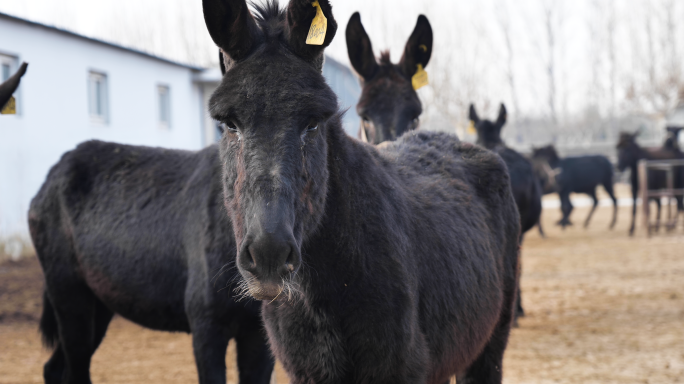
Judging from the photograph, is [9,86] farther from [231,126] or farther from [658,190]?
[658,190]

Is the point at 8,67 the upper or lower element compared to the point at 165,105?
upper

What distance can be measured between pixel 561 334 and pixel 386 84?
4268 millimetres

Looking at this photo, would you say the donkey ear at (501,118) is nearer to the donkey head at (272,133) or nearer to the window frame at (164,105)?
the donkey head at (272,133)

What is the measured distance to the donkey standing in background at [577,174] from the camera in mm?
20891

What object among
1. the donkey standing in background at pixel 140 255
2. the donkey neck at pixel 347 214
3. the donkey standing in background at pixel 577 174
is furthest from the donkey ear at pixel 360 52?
the donkey standing in background at pixel 577 174

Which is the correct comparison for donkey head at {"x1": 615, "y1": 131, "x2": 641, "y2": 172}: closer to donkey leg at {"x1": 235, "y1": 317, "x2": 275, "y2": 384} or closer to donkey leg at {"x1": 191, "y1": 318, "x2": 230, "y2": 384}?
donkey leg at {"x1": 235, "y1": 317, "x2": 275, "y2": 384}

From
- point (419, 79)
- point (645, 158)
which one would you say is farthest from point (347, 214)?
point (645, 158)

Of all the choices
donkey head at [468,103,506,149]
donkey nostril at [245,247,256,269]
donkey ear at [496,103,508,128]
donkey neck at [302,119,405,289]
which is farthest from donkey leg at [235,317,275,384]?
donkey ear at [496,103,508,128]

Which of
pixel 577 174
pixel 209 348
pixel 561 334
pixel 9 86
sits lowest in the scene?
pixel 561 334

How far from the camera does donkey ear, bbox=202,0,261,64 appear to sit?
227 cm

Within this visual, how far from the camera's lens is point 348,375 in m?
2.32

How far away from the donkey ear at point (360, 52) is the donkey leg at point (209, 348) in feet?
9.76

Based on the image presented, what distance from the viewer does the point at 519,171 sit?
8.85m

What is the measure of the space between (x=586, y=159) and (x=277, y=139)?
73.7 feet
